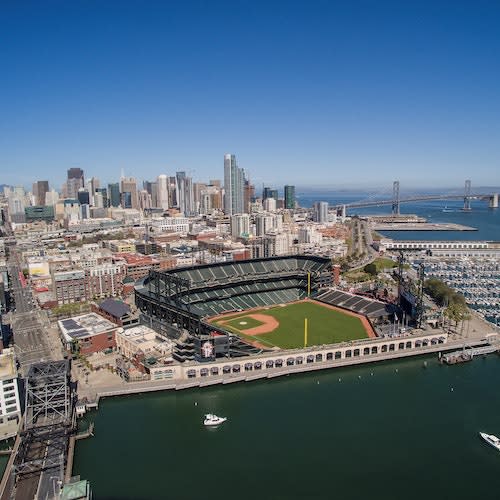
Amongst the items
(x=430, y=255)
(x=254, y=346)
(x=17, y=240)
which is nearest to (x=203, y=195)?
(x=17, y=240)

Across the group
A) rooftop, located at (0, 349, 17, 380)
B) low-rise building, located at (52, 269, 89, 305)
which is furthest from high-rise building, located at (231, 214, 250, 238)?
rooftop, located at (0, 349, 17, 380)

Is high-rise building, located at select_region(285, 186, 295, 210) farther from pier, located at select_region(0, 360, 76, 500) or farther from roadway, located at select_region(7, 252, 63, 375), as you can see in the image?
pier, located at select_region(0, 360, 76, 500)

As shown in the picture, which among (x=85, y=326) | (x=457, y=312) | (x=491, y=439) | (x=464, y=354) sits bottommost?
(x=491, y=439)

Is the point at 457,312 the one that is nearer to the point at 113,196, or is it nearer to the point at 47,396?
the point at 47,396

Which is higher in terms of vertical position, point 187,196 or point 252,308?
point 187,196

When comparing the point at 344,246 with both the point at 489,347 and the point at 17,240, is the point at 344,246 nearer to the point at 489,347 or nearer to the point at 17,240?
the point at 489,347

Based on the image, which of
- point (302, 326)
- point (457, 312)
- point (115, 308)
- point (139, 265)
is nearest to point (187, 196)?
point (139, 265)
